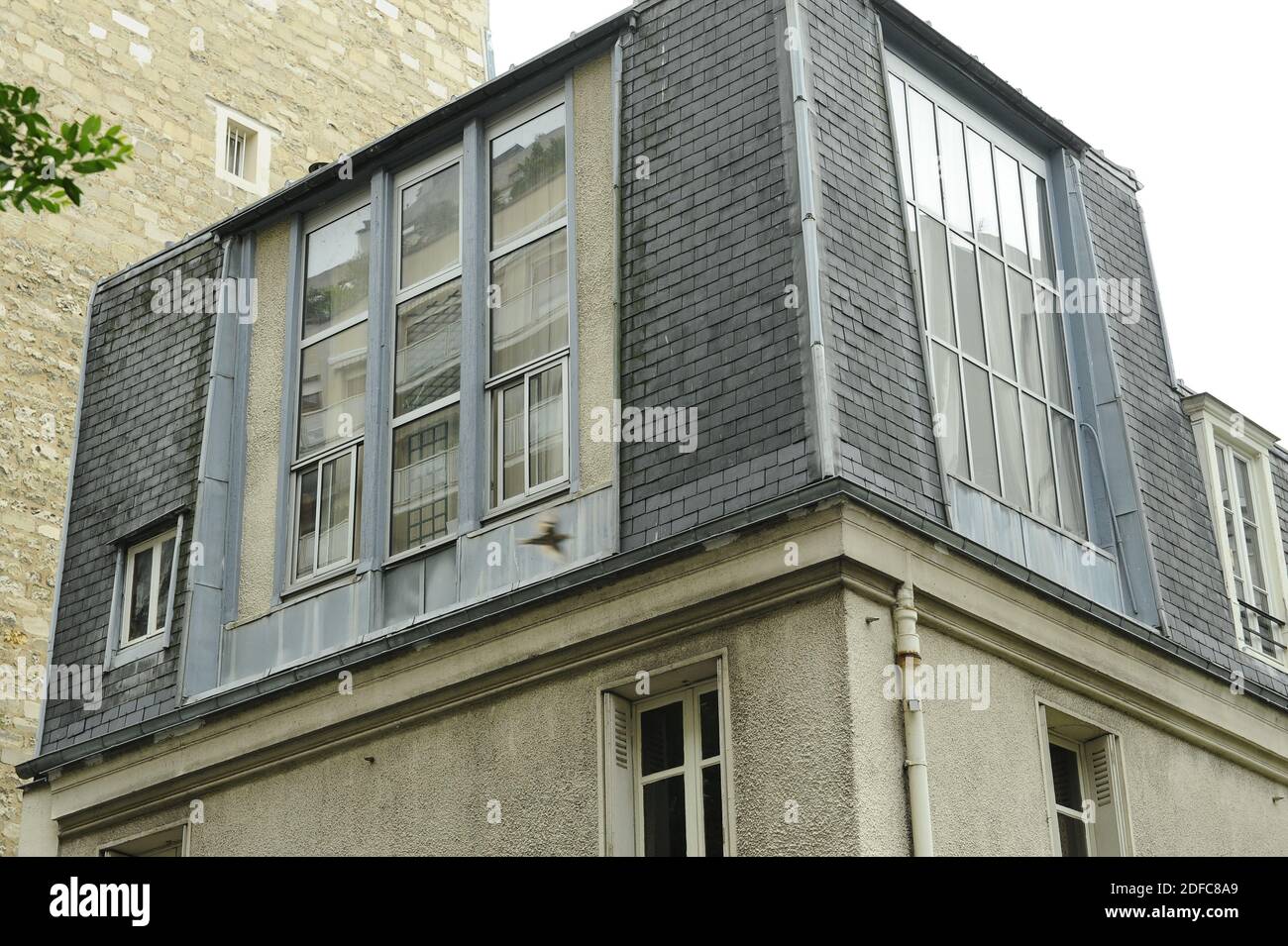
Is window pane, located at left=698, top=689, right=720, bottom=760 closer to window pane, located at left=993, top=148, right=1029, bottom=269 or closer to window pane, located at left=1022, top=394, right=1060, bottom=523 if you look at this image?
window pane, located at left=1022, top=394, right=1060, bottom=523

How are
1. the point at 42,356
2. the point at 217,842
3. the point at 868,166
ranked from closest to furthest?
the point at 868,166
the point at 217,842
the point at 42,356

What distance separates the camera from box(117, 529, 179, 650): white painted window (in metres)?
17.8

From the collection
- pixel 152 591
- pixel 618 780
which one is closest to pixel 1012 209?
pixel 618 780

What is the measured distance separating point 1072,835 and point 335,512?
6699mm

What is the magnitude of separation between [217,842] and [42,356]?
900 centimetres

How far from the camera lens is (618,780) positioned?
1412 cm

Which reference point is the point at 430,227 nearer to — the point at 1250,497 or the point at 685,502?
the point at 685,502

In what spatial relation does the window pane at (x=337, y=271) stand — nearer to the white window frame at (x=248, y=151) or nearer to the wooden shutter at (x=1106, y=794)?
the wooden shutter at (x=1106, y=794)

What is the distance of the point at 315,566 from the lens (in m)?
16.8

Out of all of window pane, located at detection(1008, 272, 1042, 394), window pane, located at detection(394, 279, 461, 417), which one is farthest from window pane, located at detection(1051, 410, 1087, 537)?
window pane, located at detection(394, 279, 461, 417)

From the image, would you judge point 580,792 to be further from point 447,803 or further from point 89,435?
point 89,435

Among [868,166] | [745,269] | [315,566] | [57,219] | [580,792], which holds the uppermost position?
[57,219]

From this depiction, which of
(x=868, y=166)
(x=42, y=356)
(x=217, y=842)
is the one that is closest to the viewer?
(x=868, y=166)

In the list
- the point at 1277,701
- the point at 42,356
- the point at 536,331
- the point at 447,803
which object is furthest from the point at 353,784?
the point at 42,356
